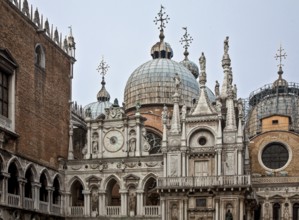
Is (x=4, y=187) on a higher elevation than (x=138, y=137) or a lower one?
lower

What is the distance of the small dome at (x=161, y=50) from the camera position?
5288 centimetres

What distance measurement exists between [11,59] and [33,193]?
26.2 ft

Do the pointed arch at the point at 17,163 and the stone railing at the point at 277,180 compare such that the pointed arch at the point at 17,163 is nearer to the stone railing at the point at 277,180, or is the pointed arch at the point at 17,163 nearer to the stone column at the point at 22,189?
the stone column at the point at 22,189

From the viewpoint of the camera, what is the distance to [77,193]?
4150 centimetres

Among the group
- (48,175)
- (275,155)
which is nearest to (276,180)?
(275,155)

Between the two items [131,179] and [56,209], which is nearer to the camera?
[131,179]

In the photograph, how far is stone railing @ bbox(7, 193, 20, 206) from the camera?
32.2 meters

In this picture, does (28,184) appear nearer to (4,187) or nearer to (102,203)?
(4,187)

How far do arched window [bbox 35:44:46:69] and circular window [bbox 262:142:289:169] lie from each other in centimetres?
1966

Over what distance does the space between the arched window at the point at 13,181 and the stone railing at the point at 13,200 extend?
2.27 feet

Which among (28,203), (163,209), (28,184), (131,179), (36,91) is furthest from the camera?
(131,179)

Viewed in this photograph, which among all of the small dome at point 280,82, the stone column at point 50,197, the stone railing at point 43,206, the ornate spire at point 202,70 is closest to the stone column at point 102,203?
the stone column at point 50,197

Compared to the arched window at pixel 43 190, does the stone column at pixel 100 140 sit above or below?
above

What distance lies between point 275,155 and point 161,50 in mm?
13586
